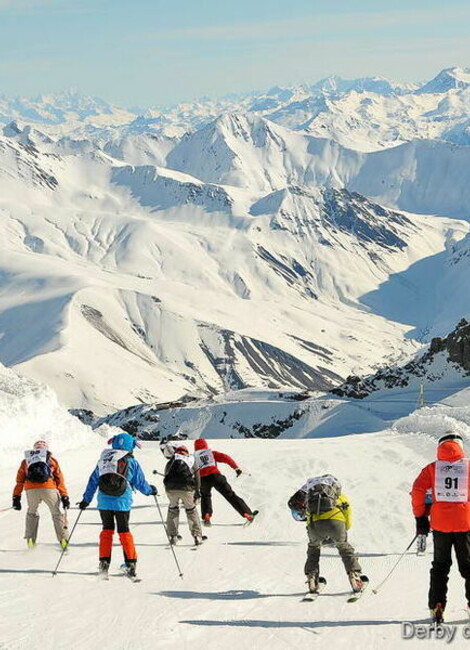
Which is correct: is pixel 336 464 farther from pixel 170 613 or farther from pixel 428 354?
pixel 428 354

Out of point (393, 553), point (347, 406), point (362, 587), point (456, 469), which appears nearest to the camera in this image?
point (456, 469)

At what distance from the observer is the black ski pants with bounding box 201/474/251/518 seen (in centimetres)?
1659

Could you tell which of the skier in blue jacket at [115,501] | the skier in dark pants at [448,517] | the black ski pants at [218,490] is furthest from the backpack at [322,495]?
the black ski pants at [218,490]

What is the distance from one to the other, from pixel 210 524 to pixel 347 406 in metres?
73.0

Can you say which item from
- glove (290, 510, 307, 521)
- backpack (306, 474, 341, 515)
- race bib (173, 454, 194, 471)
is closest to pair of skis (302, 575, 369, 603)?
glove (290, 510, 307, 521)

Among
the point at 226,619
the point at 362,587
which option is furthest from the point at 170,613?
the point at 362,587

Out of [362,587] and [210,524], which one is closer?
[362,587]

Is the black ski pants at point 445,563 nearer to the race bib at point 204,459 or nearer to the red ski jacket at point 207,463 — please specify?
the red ski jacket at point 207,463

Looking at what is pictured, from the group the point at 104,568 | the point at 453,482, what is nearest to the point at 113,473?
the point at 104,568

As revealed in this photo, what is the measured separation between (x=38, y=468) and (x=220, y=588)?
4.51 m

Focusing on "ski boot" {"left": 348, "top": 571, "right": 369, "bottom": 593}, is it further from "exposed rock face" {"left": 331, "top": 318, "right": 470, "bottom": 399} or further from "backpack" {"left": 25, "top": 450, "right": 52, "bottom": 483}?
→ "exposed rock face" {"left": 331, "top": 318, "right": 470, "bottom": 399}

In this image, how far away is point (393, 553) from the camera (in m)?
15.5

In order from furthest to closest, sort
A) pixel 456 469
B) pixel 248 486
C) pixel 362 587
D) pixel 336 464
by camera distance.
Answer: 1. pixel 336 464
2. pixel 248 486
3. pixel 362 587
4. pixel 456 469

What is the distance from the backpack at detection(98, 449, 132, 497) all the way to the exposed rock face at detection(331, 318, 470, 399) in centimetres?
8148
